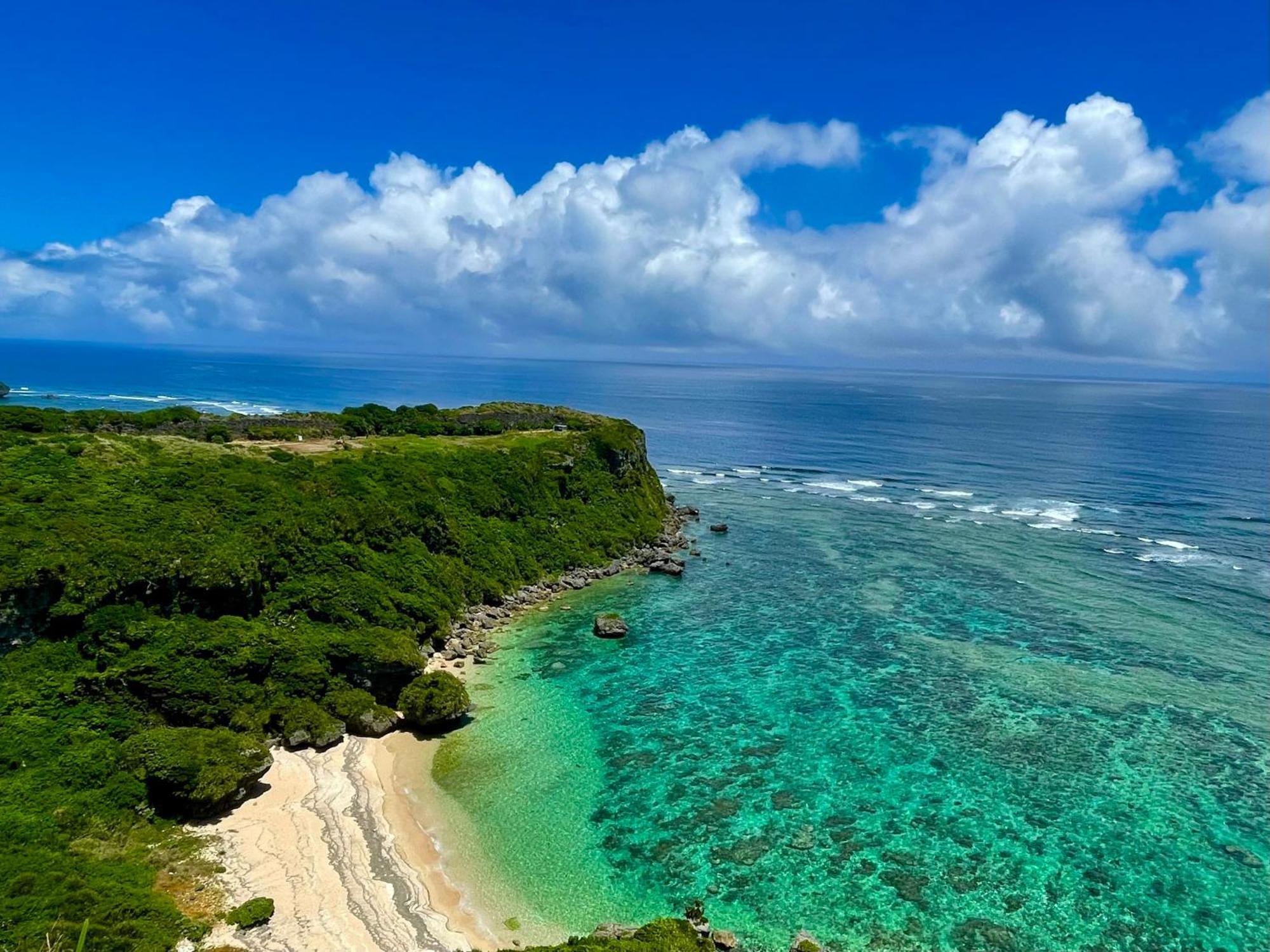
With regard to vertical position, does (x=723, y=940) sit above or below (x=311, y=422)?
below

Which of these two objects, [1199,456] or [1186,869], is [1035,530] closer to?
[1186,869]

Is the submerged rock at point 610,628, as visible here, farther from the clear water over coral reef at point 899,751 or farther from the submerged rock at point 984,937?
the submerged rock at point 984,937

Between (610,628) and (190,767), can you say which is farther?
(610,628)

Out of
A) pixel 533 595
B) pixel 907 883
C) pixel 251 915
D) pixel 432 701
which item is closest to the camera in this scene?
pixel 251 915

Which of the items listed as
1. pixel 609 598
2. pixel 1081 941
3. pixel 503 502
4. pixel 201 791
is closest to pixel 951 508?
pixel 609 598

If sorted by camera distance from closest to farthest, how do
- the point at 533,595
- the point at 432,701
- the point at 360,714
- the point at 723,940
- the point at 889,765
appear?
the point at 723,940
the point at 889,765
the point at 360,714
the point at 432,701
the point at 533,595

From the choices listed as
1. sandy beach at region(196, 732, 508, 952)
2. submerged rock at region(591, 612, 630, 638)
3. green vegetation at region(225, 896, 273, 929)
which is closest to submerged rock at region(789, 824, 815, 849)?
sandy beach at region(196, 732, 508, 952)

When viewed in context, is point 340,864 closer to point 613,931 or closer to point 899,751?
point 613,931

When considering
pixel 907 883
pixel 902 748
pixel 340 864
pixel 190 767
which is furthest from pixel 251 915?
pixel 902 748
